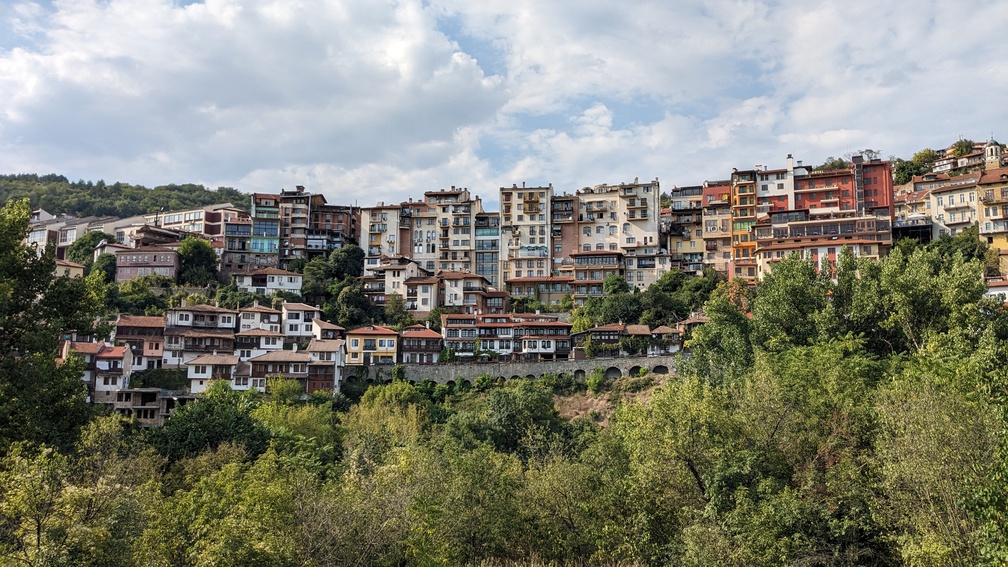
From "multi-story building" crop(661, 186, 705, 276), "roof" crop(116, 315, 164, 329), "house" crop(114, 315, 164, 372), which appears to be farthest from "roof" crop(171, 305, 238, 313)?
"multi-story building" crop(661, 186, 705, 276)

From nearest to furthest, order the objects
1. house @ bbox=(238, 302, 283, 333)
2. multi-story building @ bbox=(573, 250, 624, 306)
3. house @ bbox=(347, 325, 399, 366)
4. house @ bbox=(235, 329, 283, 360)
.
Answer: house @ bbox=(235, 329, 283, 360), house @ bbox=(347, 325, 399, 366), house @ bbox=(238, 302, 283, 333), multi-story building @ bbox=(573, 250, 624, 306)

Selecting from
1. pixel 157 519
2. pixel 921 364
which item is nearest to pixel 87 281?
pixel 157 519

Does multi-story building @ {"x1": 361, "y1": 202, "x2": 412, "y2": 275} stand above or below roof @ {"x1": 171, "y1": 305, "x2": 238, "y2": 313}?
above

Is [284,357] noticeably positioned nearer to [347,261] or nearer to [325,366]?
[325,366]

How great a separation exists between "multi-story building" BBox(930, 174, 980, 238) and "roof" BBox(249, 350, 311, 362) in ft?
199

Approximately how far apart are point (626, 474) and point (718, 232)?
204 ft

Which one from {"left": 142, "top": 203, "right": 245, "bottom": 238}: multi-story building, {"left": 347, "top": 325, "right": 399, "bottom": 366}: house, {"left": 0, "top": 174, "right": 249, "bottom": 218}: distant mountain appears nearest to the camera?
{"left": 347, "top": 325, "right": 399, "bottom": 366}: house

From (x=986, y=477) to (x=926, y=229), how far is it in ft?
213

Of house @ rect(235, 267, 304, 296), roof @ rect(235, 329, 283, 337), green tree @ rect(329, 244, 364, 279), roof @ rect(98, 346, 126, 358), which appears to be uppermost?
green tree @ rect(329, 244, 364, 279)

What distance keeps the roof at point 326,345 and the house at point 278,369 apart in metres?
1.40

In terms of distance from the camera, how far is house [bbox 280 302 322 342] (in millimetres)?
69500

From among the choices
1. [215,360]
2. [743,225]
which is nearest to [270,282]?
[215,360]

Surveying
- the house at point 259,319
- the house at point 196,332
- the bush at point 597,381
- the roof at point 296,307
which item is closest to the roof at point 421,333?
the roof at point 296,307

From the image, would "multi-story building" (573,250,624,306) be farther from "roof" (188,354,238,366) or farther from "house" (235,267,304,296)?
"roof" (188,354,238,366)
